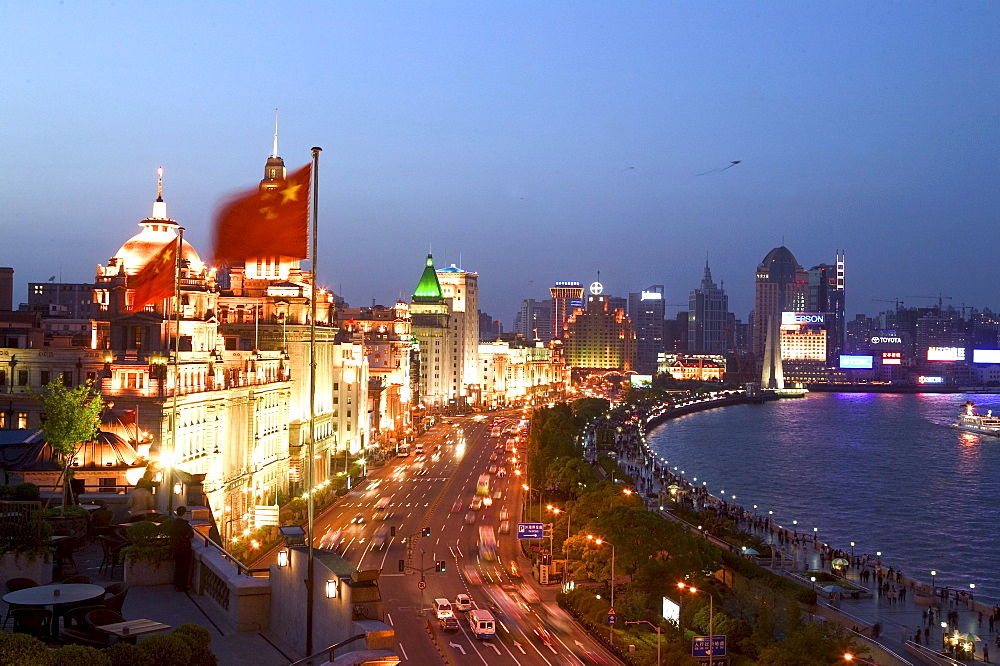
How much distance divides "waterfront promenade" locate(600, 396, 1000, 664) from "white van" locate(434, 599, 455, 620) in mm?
14806

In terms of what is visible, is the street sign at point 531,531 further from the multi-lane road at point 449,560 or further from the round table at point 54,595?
the round table at point 54,595

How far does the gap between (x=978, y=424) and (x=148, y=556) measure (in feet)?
559

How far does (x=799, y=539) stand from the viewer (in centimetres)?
6406

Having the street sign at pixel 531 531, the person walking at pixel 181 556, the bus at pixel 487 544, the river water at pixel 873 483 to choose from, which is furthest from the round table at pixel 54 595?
the river water at pixel 873 483

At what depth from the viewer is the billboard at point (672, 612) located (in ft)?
120

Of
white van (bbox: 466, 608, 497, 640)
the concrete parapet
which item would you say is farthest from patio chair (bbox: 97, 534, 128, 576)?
white van (bbox: 466, 608, 497, 640)

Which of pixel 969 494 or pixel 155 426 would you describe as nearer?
pixel 155 426

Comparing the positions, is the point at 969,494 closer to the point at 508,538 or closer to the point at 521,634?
the point at 508,538

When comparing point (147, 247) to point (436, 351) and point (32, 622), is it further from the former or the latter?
point (436, 351)

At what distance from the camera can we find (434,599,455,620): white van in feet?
117

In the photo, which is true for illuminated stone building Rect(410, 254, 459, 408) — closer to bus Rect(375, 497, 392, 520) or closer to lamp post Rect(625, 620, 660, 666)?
bus Rect(375, 497, 392, 520)

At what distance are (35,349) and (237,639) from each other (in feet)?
120

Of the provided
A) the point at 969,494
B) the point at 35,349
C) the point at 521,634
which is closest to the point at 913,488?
the point at 969,494

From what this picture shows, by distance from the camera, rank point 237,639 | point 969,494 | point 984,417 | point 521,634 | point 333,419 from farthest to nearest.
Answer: point 984,417 < point 969,494 < point 333,419 < point 521,634 < point 237,639
